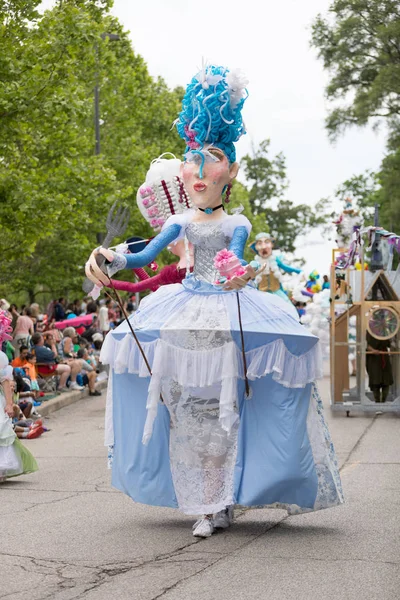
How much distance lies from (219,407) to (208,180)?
5.17 ft

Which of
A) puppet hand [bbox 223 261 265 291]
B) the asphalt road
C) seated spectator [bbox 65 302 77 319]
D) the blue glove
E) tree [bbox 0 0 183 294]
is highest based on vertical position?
tree [bbox 0 0 183 294]

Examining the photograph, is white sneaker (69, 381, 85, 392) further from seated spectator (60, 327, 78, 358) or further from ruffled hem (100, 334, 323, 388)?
ruffled hem (100, 334, 323, 388)

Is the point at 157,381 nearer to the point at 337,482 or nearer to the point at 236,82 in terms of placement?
the point at 337,482

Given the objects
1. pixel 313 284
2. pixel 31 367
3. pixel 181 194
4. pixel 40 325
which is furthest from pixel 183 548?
pixel 313 284

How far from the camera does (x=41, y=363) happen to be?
1806 cm

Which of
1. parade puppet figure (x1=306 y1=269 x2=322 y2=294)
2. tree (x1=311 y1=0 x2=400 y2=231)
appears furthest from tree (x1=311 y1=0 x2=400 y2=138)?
parade puppet figure (x1=306 y1=269 x2=322 y2=294)

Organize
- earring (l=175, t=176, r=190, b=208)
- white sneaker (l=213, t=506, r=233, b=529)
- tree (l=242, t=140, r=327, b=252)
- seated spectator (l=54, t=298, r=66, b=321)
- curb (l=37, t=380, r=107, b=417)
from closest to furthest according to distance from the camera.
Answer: white sneaker (l=213, t=506, r=233, b=529) < earring (l=175, t=176, r=190, b=208) < curb (l=37, t=380, r=107, b=417) < seated spectator (l=54, t=298, r=66, b=321) < tree (l=242, t=140, r=327, b=252)

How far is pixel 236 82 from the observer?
7.98 metres

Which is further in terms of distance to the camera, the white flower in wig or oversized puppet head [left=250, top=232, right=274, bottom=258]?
oversized puppet head [left=250, top=232, right=274, bottom=258]

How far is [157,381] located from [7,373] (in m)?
3.37

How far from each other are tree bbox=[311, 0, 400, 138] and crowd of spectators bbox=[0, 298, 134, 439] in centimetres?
2005

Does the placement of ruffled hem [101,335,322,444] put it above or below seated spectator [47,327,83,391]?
above

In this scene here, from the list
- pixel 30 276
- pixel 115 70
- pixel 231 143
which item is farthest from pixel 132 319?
pixel 115 70

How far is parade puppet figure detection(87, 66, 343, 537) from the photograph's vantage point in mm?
7246
